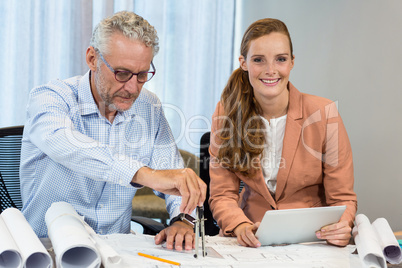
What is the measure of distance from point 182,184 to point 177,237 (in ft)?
0.75

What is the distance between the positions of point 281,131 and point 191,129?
2438 mm

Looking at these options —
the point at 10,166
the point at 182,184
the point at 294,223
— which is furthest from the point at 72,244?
the point at 10,166

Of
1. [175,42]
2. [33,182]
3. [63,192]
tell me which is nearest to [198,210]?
[63,192]

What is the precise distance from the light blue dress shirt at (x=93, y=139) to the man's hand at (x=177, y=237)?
25 centimetres

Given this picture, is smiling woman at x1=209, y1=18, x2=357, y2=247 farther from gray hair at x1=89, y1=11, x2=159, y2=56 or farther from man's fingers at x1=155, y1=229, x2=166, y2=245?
gray hair at x1=89, y1=11, x2=159, y2=56

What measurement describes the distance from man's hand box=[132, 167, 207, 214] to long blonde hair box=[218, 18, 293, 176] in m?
0.56

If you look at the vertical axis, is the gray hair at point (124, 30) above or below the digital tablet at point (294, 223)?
above

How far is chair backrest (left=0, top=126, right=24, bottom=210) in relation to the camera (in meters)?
2.08

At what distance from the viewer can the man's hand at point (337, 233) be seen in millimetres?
1584

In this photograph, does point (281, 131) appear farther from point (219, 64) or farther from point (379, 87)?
point (219, 64)

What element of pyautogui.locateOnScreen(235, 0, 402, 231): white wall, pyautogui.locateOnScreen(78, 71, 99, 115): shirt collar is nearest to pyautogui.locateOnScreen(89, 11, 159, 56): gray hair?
pyautogui.locateOnScreen(78, 71, 99, 115): shirt collar

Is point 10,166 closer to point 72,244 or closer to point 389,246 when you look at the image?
point 72,244

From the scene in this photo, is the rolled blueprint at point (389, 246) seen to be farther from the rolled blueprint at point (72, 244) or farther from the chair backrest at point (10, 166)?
the chair backrest at point (10, 166)

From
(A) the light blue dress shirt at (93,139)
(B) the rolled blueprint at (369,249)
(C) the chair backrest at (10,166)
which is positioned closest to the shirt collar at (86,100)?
(A) the light blue dress shirt at (93,139)
